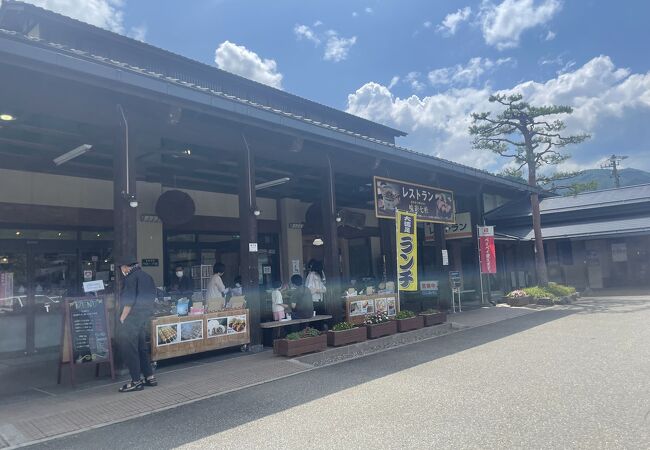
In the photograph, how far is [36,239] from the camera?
32.3ft

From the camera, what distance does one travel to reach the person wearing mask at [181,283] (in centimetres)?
1254

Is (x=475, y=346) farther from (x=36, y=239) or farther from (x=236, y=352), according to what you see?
(x=36, y=239)

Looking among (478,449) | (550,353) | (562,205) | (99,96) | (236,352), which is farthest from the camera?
(562,205)

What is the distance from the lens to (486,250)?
15875 mm

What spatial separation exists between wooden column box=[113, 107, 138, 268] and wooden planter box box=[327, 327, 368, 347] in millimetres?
3849

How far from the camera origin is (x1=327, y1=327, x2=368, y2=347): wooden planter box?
28.8 ft

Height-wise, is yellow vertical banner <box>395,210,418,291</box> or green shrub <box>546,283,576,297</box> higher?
yellow vertical banner <box>395,210,418,291</box>

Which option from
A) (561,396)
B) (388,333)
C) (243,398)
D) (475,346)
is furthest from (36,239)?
(561,396)

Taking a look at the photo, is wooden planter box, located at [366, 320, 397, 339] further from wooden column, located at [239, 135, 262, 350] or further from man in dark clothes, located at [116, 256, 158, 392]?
man in dark clothes, located at [116, 256, 158, 392]

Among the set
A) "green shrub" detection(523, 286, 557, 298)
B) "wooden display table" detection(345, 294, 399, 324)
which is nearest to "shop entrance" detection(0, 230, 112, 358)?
"wooden display table" detection(345, 294, 399, 324)

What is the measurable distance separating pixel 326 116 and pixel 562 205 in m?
12.9

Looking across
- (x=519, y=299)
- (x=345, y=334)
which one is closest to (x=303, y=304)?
(x=345, y=334)

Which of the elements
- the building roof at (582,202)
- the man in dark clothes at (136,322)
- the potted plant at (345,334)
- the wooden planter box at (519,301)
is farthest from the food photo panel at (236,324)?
the building roof at (582,202)

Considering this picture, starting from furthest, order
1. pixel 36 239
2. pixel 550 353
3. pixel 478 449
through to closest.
A: pixel 36 239 < pixel 550 353 < pixel 478 449
